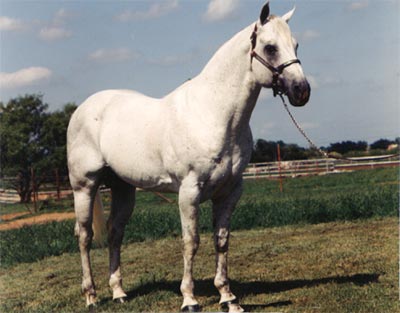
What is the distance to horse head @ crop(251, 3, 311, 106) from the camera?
4.69 m

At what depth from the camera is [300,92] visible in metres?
4.65

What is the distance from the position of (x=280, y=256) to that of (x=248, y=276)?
1.28m

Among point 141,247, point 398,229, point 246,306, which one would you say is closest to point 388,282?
point 246,306

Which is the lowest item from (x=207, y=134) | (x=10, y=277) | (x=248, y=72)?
(x=10, y=277)

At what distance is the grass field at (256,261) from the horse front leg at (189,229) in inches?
17.0

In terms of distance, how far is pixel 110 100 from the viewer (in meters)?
6.46

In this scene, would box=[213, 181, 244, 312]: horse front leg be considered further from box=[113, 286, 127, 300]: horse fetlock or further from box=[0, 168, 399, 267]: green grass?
box=[0, 168, 399, 267]: green grass

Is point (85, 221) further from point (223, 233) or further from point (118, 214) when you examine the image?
point (223, 233)

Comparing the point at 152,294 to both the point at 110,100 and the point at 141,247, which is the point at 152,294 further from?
the point at 141,247

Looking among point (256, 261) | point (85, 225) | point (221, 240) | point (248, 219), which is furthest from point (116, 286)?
point (248, 219)

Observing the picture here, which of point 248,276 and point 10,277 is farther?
point 10,277

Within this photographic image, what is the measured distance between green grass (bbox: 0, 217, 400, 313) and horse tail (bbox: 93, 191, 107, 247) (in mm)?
232

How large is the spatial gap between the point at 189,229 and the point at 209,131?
908 millimetres

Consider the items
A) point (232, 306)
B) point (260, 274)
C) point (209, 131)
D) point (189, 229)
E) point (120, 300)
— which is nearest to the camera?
point (209, 131)
